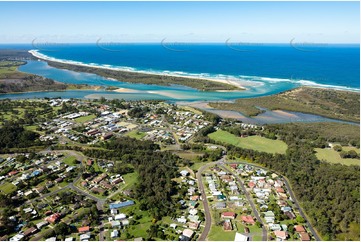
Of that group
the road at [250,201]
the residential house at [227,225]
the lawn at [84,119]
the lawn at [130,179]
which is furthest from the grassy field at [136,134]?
the residential house at [227,225]

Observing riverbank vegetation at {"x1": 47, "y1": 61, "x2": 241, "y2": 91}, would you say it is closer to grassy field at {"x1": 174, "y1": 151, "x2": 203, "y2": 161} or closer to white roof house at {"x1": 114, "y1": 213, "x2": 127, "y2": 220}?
grassy field at {"x1": 174, "y1": 151, "x2": 203, "y2": 161}

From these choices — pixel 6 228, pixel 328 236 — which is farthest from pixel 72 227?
pixel 328 236

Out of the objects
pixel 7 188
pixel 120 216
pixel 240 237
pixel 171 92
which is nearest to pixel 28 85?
pixel 171 92

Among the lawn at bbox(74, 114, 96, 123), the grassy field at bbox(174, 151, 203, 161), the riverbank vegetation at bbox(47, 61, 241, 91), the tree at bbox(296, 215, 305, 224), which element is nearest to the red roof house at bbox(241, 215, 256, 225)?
the tree at bbox(296, 215, 305, 224)

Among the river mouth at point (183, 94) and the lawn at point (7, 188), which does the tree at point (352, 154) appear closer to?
the river mouth at point (183, 94)

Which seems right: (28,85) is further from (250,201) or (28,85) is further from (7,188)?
(250,201)

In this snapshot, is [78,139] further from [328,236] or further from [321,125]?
[321,125]

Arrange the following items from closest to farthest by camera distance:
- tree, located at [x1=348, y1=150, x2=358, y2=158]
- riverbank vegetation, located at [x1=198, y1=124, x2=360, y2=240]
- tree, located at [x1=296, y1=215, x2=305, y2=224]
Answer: riverbank vegetation, located at [x1=198, y1=124, x2=360, y2=240] < tree, located at [x1=296, y1=215, x2=305, y2=224] < tree, located at [x1=348, y1=150, x2=358, y2=158]
